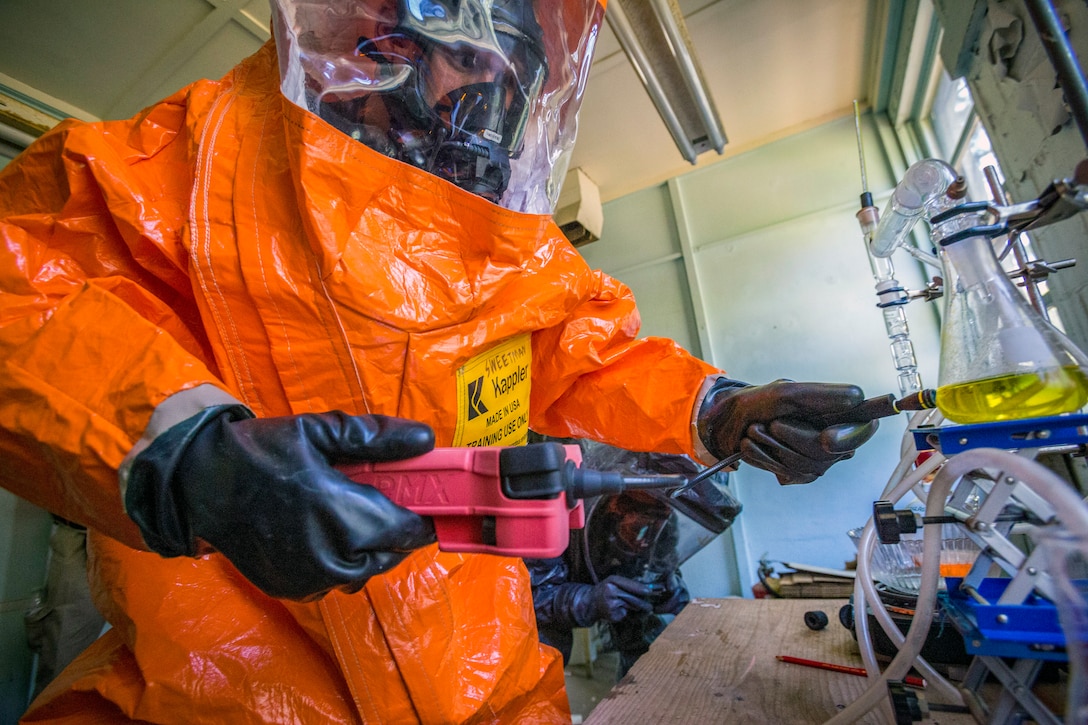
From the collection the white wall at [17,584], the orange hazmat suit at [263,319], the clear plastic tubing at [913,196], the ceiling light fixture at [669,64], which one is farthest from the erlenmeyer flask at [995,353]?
the white wall at [17,584]

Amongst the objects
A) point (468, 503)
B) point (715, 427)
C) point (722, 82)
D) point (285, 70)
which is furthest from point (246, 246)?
point (722, 82)

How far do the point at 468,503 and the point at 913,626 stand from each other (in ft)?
1.51

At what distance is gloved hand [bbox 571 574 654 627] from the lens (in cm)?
154

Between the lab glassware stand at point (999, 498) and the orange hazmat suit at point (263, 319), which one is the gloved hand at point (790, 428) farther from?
the orange hazmat suit at point (263, 319)

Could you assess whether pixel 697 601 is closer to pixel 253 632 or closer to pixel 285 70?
pixel 253 632

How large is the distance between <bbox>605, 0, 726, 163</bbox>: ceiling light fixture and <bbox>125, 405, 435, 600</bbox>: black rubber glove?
1364 millimetres

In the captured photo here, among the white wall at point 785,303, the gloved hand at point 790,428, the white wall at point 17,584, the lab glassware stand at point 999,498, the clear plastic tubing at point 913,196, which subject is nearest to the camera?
the lab glassware stand at point 999,498

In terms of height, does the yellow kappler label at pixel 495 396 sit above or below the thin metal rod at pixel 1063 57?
below

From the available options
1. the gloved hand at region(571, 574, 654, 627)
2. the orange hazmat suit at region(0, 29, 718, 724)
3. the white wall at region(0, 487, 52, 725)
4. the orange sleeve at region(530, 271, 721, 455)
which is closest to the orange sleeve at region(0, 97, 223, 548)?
the orange hazmat suit at region(0, 29, 718, 724)

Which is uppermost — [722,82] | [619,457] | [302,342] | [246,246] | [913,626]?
[722,82]

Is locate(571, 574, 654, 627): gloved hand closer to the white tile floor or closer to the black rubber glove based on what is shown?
the white tile floor

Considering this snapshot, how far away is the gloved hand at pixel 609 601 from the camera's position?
1.54 m

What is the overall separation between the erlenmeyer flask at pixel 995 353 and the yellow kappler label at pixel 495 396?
2.00 feet

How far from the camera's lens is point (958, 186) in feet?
2.19
